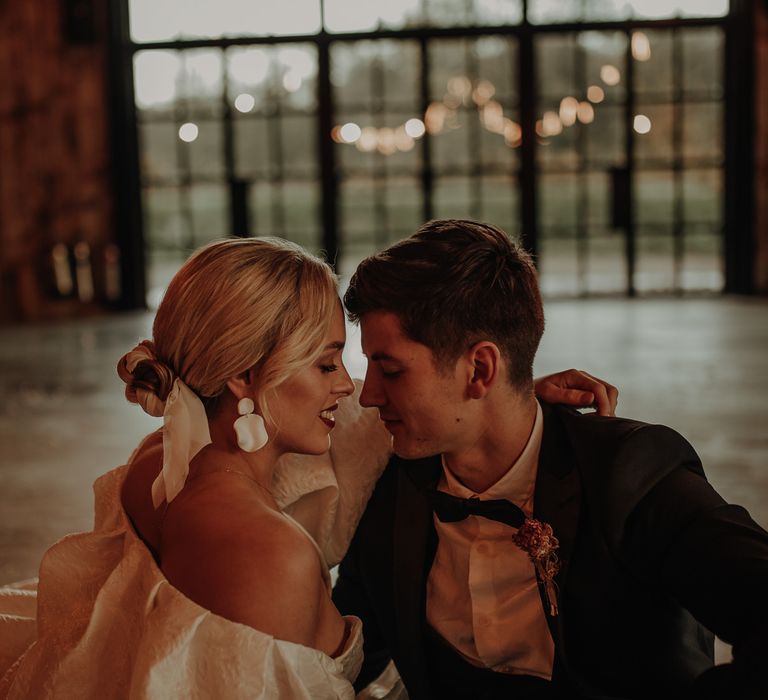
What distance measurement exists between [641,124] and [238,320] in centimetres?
1161

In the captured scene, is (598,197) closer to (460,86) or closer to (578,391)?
(460,86)

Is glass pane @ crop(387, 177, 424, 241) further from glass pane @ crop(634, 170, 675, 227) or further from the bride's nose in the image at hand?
the bride's nose

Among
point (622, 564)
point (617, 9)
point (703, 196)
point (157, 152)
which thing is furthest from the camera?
point (157, 152)

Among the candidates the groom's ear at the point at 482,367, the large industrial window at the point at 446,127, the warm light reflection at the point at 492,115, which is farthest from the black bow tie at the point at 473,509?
the warm light reflection at the point at 492,115

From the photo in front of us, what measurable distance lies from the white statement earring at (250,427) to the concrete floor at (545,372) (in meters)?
2.35

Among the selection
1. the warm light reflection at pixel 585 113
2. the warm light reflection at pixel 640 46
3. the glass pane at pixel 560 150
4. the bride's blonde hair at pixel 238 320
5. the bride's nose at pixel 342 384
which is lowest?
the bride's nose at pixel 342 384

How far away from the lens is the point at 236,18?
12.7 m

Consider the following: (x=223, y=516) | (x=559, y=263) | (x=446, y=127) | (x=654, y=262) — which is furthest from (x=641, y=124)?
(x=223, y=516)

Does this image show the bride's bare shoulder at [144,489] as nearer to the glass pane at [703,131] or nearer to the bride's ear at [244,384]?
the bride's ear at [244,384]

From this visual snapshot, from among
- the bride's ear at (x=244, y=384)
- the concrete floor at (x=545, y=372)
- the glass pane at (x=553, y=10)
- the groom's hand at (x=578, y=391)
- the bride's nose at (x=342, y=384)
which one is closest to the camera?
the bride's ear at (x=244, y=384)

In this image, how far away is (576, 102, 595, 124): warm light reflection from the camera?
1270cm

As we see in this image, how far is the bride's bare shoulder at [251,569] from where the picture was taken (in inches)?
64.1

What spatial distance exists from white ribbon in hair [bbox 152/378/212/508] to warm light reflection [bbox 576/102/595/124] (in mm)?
11490

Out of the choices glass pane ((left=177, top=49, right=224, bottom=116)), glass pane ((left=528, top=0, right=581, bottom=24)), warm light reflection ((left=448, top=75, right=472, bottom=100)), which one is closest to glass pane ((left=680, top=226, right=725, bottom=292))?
glass pane ((left=528, top=0, right=581, bottom=24))
